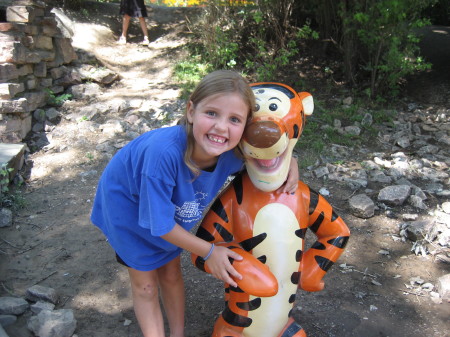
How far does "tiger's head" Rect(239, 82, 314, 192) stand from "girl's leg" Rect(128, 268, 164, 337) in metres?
0.67

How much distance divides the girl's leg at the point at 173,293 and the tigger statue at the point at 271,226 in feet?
1.03

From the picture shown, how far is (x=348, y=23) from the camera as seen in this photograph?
5.13 m

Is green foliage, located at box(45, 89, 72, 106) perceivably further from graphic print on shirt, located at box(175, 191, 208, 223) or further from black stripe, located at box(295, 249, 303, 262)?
black stripe, located at box(295, 249, 303, 262)

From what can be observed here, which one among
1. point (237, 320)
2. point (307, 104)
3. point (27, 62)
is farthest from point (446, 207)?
point (27, 62)

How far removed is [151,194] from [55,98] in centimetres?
411

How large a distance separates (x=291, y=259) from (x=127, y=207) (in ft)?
2.34

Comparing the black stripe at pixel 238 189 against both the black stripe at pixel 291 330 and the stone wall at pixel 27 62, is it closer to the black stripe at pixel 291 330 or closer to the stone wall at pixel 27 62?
the black stripe at pixel 291 330

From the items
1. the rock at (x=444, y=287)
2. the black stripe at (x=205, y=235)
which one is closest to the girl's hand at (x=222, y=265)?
the black stripe at (x=205, y=235)

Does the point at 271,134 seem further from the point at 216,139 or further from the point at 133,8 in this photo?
the point at 133,8

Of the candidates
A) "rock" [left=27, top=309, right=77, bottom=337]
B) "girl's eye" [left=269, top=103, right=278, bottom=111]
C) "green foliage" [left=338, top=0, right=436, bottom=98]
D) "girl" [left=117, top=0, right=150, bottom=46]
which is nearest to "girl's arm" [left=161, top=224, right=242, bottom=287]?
"girl's eye" [left=269, top=103, right=278, bottom=111]

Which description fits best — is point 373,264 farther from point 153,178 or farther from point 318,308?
point 153,178

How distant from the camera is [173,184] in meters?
1.63

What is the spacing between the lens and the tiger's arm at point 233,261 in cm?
171

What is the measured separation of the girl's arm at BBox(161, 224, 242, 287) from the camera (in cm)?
165
